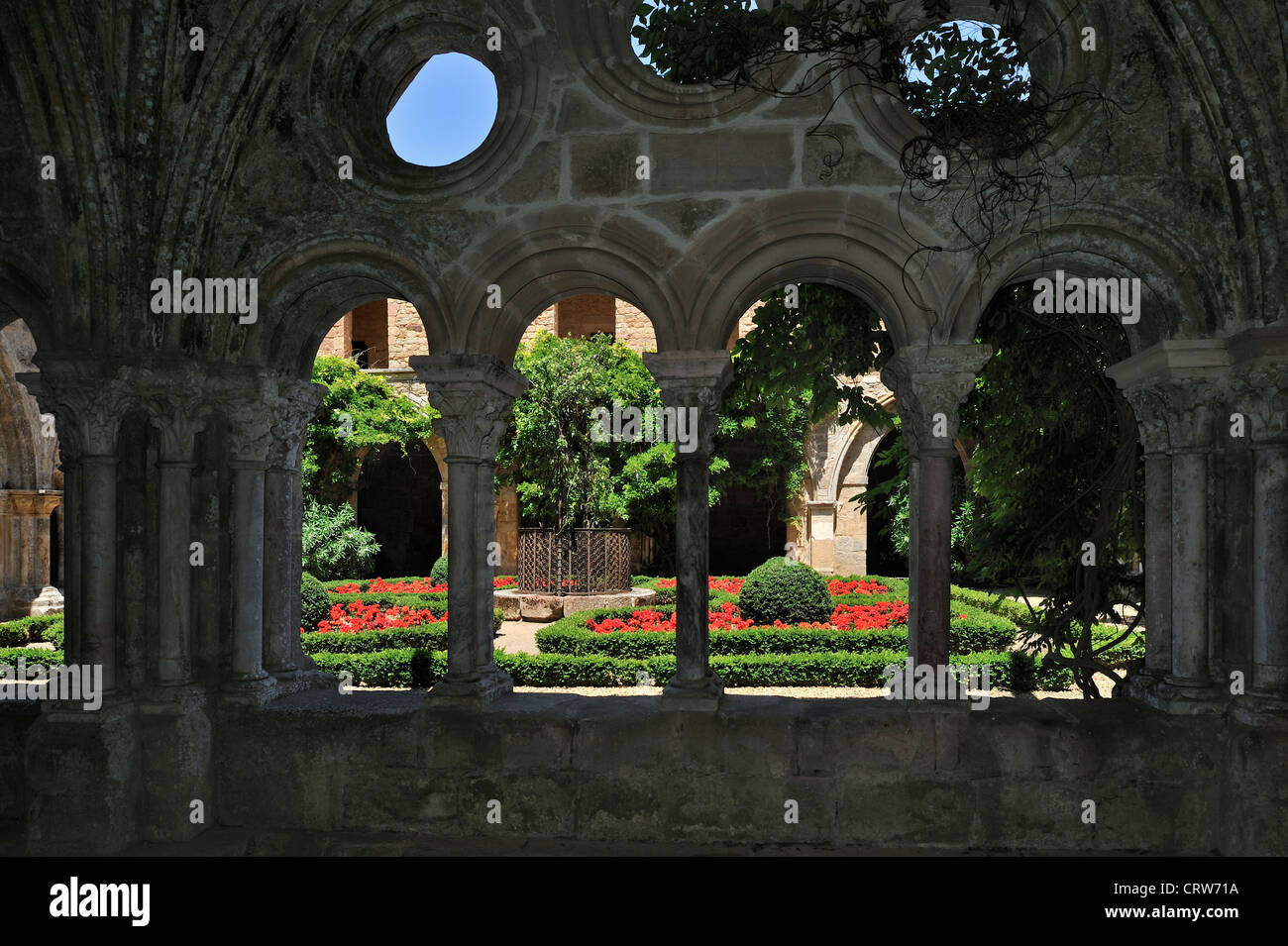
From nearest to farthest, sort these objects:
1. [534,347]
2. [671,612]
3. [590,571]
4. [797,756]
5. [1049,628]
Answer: [797,756]
[1049,628]
[671,612]
[590,571]
[534,347]

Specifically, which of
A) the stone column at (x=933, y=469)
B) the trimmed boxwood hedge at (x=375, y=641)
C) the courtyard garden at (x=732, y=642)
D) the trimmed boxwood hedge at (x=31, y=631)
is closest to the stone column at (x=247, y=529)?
the courtyard garden at (x=732, y=642)

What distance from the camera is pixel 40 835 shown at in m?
3.96

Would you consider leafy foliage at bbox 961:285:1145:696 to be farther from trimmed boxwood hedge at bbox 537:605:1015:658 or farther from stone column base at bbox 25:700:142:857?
stone column base at bbox 25:700:142:857

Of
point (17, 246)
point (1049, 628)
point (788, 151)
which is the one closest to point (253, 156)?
point (17, 246)

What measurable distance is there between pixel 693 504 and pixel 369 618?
6554 mm

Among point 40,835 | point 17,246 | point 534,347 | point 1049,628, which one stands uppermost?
point 534,347

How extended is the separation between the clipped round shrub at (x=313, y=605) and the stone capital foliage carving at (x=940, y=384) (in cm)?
714

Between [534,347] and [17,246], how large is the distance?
1041 cm

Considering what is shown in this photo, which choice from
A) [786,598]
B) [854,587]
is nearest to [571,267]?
[786,598]

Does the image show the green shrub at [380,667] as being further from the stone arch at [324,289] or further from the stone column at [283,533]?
the stone arch at [324,289]

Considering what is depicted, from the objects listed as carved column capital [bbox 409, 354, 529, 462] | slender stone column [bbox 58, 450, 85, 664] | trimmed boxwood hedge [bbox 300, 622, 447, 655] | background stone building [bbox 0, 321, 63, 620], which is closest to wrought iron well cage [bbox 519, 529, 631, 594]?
trimmed boxwood hedge [bbox 300, 622, 447, 655]

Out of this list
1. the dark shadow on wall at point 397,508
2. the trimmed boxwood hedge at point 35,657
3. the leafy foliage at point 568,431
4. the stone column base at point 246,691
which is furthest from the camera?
the dark shadow on wall at point 397,508

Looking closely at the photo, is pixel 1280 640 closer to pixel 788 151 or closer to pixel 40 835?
pixel 788 151

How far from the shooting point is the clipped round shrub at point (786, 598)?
30.9ft
